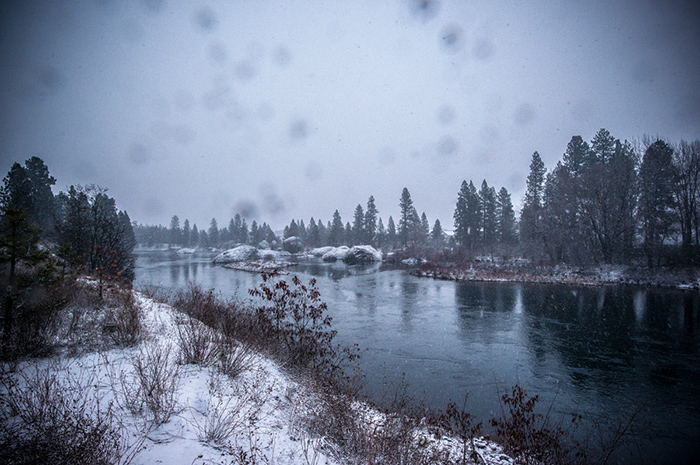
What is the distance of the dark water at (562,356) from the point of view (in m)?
5.61

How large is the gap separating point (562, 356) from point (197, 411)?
1042 cm

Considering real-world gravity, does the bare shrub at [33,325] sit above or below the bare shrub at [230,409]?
above

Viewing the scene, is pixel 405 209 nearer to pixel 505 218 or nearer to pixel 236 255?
pixel 505 218

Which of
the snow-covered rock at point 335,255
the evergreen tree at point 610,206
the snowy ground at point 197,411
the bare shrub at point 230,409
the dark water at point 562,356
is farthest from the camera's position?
the snow-covered rock at point 335,255

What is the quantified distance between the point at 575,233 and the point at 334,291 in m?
27.8

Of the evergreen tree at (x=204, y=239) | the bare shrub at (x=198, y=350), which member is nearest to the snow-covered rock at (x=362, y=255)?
the bare shrub at (x=198, y=350)

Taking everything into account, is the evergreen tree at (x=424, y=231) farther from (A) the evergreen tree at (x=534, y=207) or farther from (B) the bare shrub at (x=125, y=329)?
(B) the bare shrub at (x=125, y=329)

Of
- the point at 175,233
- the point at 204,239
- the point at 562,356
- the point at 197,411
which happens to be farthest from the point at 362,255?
the point at 175,233

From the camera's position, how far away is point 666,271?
2052cm

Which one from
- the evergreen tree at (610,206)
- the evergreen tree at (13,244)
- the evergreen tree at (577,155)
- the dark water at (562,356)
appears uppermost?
the evergreen tree at (577,155)

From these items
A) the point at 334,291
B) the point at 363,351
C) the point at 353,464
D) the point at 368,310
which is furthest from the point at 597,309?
the point at 353,464

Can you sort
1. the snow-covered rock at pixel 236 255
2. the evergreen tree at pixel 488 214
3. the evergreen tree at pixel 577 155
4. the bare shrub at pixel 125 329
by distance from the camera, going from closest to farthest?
the bare shrub at pixel 125 329 < the evergreen tree at pixel 577 155 < the snow-covered rock at pixel 236 255 < the evergreen tree at pixel 488 214

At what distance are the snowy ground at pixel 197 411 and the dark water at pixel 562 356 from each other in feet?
8.84

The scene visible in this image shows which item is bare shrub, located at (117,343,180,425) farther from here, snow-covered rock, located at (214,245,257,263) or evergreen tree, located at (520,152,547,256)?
snow-covered rock, located at (214,245,257,263)
